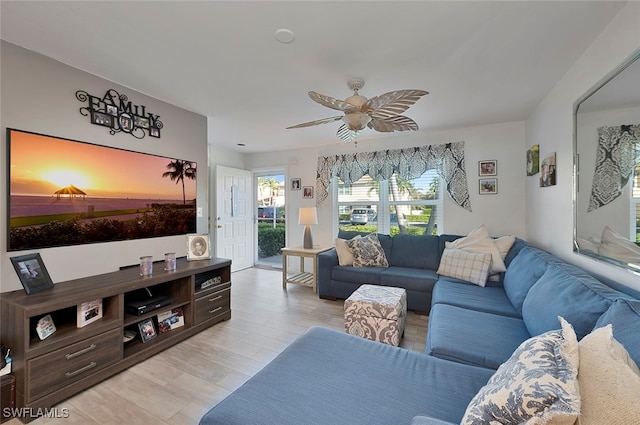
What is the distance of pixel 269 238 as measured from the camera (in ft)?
20.7

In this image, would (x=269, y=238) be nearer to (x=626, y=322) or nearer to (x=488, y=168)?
(x=488, y=168)

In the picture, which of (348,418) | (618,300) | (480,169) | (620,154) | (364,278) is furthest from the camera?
(480,169)

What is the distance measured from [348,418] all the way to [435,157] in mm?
3658

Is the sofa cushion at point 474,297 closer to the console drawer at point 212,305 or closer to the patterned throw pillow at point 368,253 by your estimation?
the patterned throw pillow at point 368,253

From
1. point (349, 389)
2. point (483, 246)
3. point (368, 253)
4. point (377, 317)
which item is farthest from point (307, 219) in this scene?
point (349, 389)

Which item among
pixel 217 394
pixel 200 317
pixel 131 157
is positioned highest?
pixel 131 157

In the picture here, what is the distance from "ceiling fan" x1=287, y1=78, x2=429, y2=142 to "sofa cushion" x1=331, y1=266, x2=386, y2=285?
1.76m

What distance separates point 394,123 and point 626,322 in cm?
184

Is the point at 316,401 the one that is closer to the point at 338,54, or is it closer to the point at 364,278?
the point at 338,54

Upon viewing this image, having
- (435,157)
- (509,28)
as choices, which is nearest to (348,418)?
(509,28)

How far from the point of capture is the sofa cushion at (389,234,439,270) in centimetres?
349

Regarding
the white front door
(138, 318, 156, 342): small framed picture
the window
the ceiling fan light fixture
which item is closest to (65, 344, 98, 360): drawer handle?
(138, 318, 156, 342): small framed picture

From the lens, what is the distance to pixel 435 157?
3881 millimetres

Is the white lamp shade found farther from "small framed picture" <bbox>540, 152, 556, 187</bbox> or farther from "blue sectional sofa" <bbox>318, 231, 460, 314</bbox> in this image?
"small framed picture" <bbox>540, 152, 556, 187</bbox>
